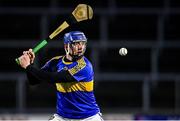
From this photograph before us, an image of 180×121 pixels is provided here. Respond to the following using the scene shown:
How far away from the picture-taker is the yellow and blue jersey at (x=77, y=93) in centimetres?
591

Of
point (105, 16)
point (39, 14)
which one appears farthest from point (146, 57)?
point (39, 14)

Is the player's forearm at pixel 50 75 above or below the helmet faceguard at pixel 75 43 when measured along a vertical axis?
below

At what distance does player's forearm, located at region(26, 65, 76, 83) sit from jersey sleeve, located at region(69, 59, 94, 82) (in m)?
0.06

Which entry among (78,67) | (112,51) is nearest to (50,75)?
(78,67)

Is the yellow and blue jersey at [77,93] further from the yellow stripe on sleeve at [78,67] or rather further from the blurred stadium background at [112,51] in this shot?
the blurred stadium background at [112,51]

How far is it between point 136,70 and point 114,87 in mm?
555

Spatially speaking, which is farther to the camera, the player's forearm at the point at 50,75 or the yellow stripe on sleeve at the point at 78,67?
the yellow stripe on sleeve at the point at 78,67

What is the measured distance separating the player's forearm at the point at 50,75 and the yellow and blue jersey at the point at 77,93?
0.06 metres

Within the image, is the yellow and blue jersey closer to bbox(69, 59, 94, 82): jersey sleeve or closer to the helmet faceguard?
bbox(69, 59, 94, 82): jersey sleeve

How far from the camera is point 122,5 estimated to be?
11.0 metres

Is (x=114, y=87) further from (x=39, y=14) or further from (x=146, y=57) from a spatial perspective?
(x=39, y=14)

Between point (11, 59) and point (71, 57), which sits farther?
point (11, 59)

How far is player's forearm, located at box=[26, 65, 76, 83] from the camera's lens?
5.73 metres

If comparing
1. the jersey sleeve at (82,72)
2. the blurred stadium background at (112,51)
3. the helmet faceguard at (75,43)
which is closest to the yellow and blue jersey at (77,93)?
the jersey sleeve at (82,72)
